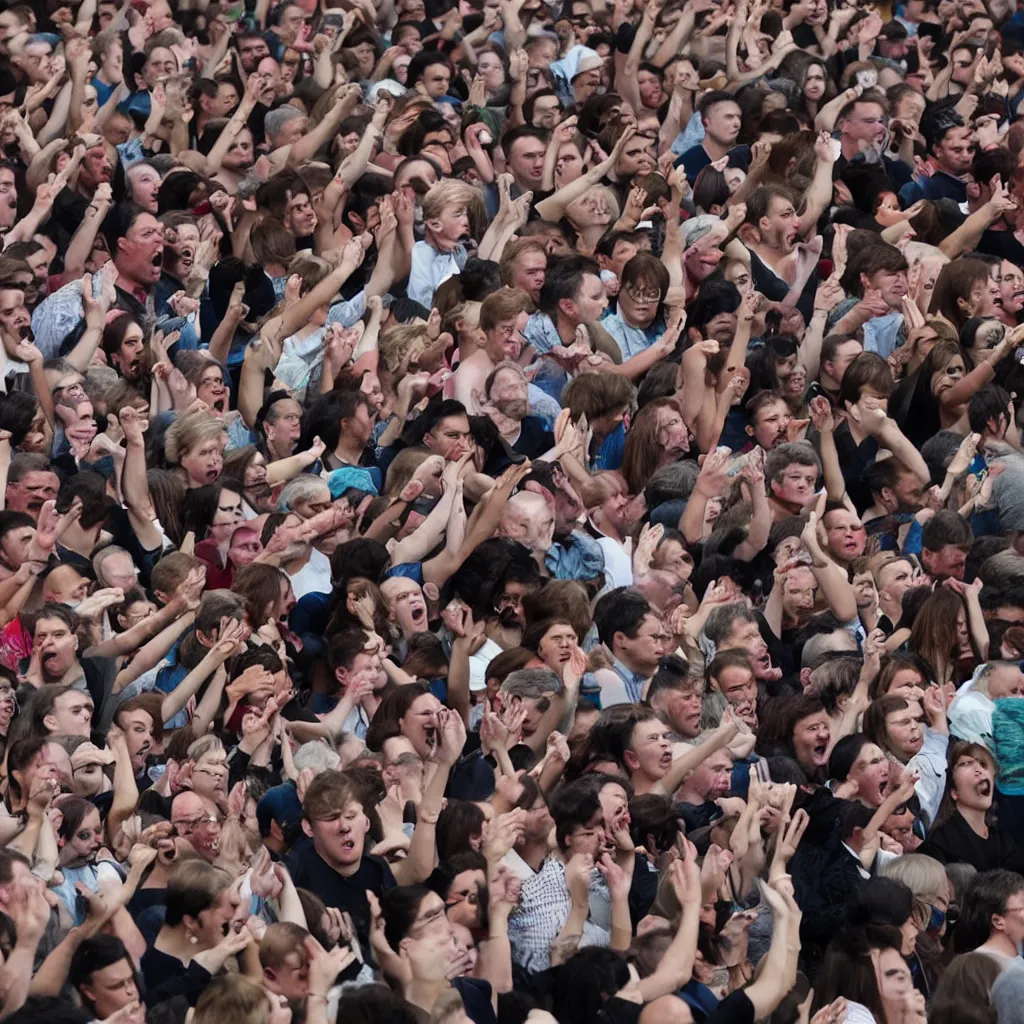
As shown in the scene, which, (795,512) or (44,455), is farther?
(795,512)

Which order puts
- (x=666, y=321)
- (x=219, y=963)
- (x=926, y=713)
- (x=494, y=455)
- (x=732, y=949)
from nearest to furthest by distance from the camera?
(x=219, y=963), (x=732, y=949), (x=926, y=713), (x=494, y=455), (x=666, y=321)

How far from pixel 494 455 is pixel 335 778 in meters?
→ 3.01

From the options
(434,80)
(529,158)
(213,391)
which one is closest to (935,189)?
(529,158)

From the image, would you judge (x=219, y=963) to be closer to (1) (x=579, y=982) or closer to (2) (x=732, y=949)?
(1) (x=579, y=982)

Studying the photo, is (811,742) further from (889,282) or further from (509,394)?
(889,282)

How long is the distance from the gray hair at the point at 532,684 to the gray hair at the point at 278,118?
202 inches

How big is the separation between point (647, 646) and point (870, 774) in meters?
1.09

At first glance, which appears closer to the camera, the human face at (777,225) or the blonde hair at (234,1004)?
the blonde hair at (234,1004)

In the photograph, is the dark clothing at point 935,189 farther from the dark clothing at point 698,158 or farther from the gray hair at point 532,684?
the gray hair at point 532,684

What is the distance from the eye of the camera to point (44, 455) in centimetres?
1082

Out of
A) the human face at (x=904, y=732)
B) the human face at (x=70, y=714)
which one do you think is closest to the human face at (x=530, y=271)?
the human face at (x=904, y=732)

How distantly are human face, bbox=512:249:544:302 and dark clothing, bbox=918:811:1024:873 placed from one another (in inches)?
143

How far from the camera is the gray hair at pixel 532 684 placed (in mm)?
Result: 9656

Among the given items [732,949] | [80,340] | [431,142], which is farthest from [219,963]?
[431,142]
